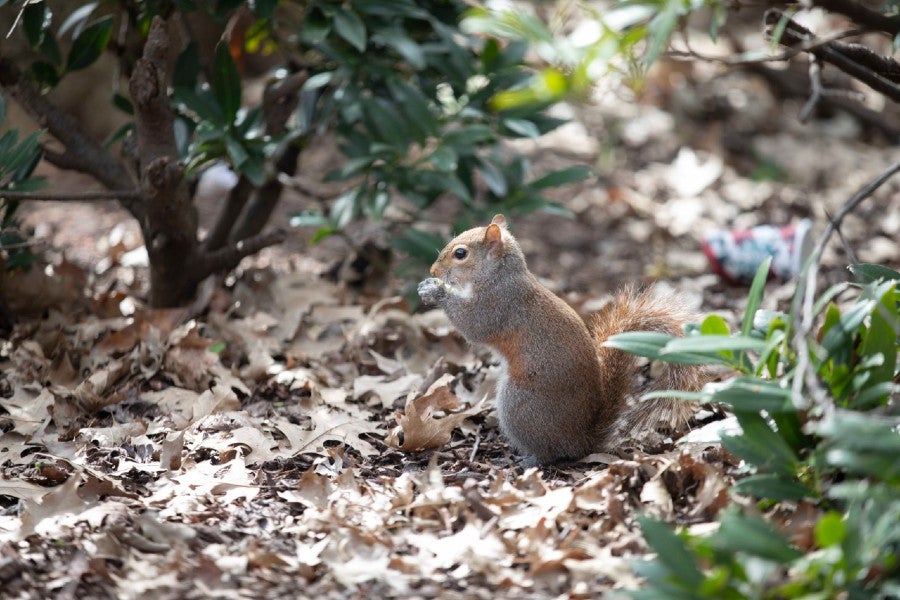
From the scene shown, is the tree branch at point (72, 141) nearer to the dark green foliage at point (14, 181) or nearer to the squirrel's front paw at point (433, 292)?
the dark green foliage at point (14, 181)

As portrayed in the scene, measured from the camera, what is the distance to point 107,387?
3.59m

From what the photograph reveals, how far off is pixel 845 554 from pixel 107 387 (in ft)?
8.85

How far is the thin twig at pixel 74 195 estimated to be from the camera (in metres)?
3.47

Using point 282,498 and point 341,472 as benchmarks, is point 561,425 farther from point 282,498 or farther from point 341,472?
point 282,498

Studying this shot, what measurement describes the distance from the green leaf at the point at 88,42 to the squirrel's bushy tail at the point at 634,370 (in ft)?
7.51

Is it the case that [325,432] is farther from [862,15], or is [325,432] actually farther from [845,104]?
[845,104]

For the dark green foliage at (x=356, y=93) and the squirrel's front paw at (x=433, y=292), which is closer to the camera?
Result: the squirrel's front paw at (x=433, y=292)

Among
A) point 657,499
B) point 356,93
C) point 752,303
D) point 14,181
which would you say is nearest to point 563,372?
point 657,499

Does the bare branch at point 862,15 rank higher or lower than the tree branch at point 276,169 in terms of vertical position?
higher

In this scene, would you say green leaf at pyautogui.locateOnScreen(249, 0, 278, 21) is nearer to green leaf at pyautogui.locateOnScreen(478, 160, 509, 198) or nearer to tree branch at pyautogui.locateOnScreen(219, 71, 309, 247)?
tree branch at pyautogui.locateOnScreen(219, 71, 309, 247)

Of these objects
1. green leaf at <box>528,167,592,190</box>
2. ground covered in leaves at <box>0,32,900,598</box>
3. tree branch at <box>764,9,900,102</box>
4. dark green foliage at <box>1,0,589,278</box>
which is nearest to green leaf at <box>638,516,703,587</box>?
ground covered in leaves at <box>0,32,900,598</box>

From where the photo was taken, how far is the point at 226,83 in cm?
382

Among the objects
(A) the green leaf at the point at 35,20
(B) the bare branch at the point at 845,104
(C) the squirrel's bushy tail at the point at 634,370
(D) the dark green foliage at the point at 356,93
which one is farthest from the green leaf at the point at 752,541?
(B) the bare branch at the point at 845,104

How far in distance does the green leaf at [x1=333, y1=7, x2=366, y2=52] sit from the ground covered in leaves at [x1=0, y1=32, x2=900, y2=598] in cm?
122
